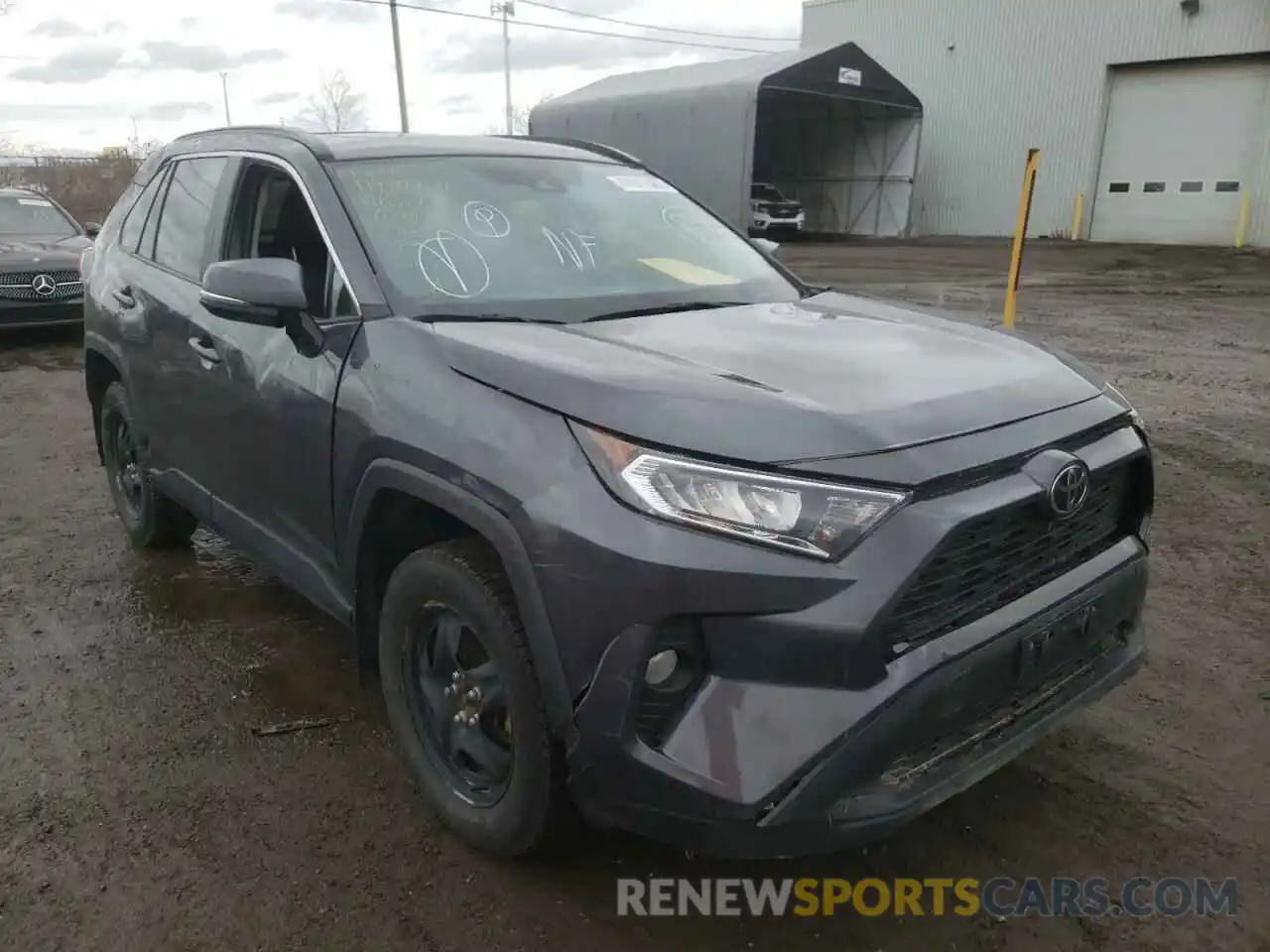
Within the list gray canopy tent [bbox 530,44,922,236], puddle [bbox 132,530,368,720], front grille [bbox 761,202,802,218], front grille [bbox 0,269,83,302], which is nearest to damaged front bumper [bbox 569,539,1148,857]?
puddle [bbox 132,530,368,720]

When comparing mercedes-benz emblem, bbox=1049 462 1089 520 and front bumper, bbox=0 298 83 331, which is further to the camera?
front bumper, bbox=0 298 83 331

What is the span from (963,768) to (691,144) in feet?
81.7

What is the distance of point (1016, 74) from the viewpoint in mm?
27016

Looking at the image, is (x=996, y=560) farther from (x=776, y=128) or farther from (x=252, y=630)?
(x=776, y=128)

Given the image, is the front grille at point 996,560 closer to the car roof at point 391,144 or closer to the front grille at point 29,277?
the car roof at point 391,144

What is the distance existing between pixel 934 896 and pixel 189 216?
348cm

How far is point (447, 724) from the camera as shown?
2.60 metres

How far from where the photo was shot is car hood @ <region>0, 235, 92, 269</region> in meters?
9.91

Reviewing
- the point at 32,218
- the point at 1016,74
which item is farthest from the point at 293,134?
the point at 1016,74

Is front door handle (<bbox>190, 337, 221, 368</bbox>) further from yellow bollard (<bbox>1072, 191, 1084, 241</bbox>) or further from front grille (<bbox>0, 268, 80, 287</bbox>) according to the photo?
yellow bollard (<bbox>1072, 191, 1084, 241</bbox>)

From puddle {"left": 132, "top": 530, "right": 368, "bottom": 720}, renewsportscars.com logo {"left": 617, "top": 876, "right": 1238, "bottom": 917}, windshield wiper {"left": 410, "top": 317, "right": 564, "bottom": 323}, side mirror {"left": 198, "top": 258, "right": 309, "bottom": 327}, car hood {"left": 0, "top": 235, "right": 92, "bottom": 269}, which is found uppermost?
side mirror {"left": 198, "top": 258, "right": 309, "bottom": 327}

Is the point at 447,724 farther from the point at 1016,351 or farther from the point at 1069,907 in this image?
the point at 1016,351

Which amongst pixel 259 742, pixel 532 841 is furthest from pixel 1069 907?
pixel 259 742

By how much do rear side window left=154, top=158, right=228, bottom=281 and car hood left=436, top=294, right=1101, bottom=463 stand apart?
1674mm
